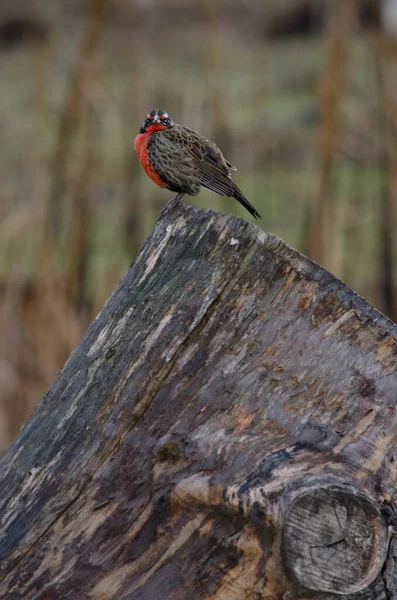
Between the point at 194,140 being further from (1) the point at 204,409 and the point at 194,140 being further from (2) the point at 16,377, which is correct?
(2) the point at 16,377

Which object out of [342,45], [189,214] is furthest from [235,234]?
[342,45]

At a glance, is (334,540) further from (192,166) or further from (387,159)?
(387,159)

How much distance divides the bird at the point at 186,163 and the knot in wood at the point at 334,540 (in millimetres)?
1140

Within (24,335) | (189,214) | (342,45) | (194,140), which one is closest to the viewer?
(189,214)

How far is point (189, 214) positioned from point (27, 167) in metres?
3.53

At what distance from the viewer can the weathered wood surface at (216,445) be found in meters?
1.68

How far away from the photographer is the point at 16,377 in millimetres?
5328

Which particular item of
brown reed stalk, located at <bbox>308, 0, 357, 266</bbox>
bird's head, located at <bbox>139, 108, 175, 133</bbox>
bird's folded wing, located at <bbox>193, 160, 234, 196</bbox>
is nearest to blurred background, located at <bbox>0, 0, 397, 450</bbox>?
brown reed stalk, located at <bbox>308, 0, 357, 266</bbox>

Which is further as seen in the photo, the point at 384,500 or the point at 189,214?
the point at 189,214

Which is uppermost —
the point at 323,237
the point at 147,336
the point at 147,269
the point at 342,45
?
the point at 342,45

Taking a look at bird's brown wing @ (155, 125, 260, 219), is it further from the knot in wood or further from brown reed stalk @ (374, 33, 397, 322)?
brown reed stalk @ (374, 33, 397, 322)

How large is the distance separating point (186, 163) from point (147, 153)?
0.52 feet

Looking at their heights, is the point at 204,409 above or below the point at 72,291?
below

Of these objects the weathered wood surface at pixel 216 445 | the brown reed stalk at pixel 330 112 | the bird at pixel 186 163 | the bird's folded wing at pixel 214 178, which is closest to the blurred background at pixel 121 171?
the brown reed stalk at pixel 330 112
